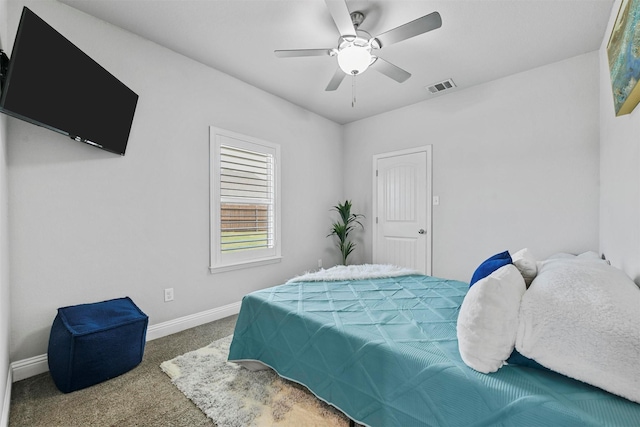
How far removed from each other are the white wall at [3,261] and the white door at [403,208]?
3.82 metres

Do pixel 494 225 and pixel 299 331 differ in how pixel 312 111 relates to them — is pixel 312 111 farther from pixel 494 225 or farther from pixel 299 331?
pixel 299 331

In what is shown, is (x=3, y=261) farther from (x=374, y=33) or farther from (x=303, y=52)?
(x=374, y=33)

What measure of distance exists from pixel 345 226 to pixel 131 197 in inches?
113

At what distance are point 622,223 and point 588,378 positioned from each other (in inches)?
56.7

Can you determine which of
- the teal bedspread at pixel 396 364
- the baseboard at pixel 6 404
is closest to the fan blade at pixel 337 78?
the teal bedspread at pixel 396 364

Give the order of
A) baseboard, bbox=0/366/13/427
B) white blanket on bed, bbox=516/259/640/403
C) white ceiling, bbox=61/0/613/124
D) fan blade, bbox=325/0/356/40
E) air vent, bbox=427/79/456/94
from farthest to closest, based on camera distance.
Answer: air vent, bbox=427/79/456/94 → white ceiling, bbox=61/0/613/124 → fan blade, bbox=325/0/356/40 → baseboard, bbox=0/366/13/427 → white blanket on bed, bbox=516/259/640/403

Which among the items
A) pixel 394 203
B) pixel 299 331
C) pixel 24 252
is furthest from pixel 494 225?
pixel 24 252

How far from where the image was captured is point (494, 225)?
3270mm

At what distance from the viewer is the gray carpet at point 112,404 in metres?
1.53

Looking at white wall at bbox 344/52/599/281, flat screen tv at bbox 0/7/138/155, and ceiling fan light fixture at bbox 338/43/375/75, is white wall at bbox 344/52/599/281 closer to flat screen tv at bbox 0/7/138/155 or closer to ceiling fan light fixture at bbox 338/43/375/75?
ceiling fan light fixture at bbox 338/43/375/75

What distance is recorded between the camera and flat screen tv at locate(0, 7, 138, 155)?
4.86 feet

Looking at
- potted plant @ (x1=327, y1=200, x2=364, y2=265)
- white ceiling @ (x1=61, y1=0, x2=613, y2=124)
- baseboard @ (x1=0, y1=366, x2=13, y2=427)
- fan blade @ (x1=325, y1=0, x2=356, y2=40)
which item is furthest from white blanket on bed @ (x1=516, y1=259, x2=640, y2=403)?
potted plant @ (x1=327, y1=200, x2=364, y2=265)

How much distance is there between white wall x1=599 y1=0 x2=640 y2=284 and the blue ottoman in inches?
119

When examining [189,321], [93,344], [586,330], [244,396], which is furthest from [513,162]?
[93,344]
